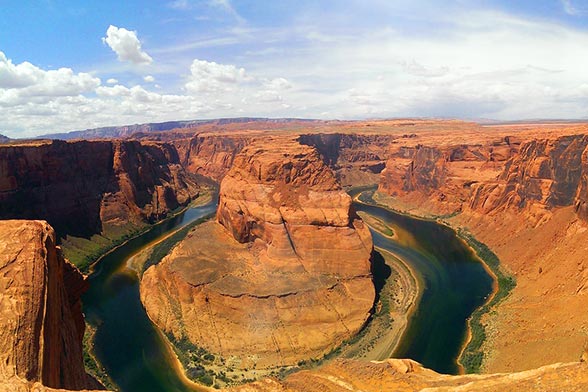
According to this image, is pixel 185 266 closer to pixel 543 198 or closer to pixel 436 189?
pixel 543 198

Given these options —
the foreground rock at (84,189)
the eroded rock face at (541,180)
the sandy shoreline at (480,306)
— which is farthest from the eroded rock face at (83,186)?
the eroded rock face at (541,180)

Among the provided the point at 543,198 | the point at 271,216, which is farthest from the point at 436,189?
the point at 271,216

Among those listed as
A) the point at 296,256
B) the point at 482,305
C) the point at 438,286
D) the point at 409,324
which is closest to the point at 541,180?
the point at 438,286

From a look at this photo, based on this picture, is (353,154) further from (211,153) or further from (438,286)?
(438,286)

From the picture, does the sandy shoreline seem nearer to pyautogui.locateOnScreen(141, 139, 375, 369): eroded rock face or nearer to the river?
the river

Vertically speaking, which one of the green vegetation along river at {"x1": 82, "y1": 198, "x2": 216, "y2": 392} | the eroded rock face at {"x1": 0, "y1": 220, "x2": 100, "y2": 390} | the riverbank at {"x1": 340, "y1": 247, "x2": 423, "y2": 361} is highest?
the eroded rock face at {"x1": 0, "y1": 220, "x2": 100, "y2": 390}

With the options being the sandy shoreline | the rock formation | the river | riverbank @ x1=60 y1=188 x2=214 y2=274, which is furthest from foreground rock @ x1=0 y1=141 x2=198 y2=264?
the sandy shoreline
